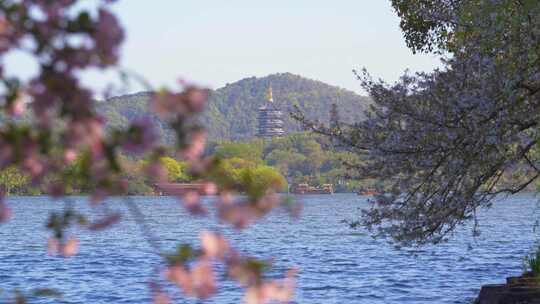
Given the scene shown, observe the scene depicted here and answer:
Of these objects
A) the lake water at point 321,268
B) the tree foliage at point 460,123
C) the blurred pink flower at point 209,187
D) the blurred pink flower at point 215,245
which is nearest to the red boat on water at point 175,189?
the blurred pink flower at point 209,187

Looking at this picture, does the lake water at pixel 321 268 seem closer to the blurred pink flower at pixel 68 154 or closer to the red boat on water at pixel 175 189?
the red boat on water at pixel 175 189

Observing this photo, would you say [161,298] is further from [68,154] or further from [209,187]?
[68,154]

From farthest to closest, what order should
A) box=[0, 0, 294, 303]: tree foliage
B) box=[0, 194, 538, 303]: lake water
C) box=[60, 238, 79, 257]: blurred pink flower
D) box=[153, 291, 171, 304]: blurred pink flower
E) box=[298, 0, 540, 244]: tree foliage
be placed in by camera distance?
box=[0, 194, 538, 303]: lake water
box=[298, 0, 540, 244]: tree foliage
box=[60, 238, 79, 257]: blurred pink flower
box=[153, 291, 171, 304]: blurred pink flower
box=[0, 0, 294, 303]: tree foliage

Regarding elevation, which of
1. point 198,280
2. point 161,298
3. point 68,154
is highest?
point 68,154

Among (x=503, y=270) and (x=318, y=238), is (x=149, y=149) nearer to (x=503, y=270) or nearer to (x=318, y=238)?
(x=503, y=270)

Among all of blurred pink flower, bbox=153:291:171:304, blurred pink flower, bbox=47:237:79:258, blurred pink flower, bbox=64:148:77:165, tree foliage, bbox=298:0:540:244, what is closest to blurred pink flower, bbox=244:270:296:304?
blurred pink flower, bbox=153:291:171:304

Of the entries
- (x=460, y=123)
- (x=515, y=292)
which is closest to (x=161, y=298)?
(x=460, y=123)

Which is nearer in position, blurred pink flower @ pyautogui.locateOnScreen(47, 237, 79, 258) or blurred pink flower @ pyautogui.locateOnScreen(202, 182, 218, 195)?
blurred pink flower @ pyautogui.locateOnScreen(202, 182, 218, 195)

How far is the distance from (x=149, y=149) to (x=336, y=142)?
1450 centimetres

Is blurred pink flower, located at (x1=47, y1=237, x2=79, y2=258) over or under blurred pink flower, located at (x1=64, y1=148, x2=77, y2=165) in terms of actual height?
under

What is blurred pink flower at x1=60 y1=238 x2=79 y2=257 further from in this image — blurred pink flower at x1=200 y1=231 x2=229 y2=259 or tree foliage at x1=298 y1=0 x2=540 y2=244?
tree foliage at x1=298 y1=0 x2=540 y2=244

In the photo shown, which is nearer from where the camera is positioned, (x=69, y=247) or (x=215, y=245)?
(x=215, y=245)

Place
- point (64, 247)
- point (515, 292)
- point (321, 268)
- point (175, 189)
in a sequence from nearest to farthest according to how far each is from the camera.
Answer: point (64, 247), point (175, 189), point (515, 292), point (321, 268)

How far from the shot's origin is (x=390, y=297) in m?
30.1
